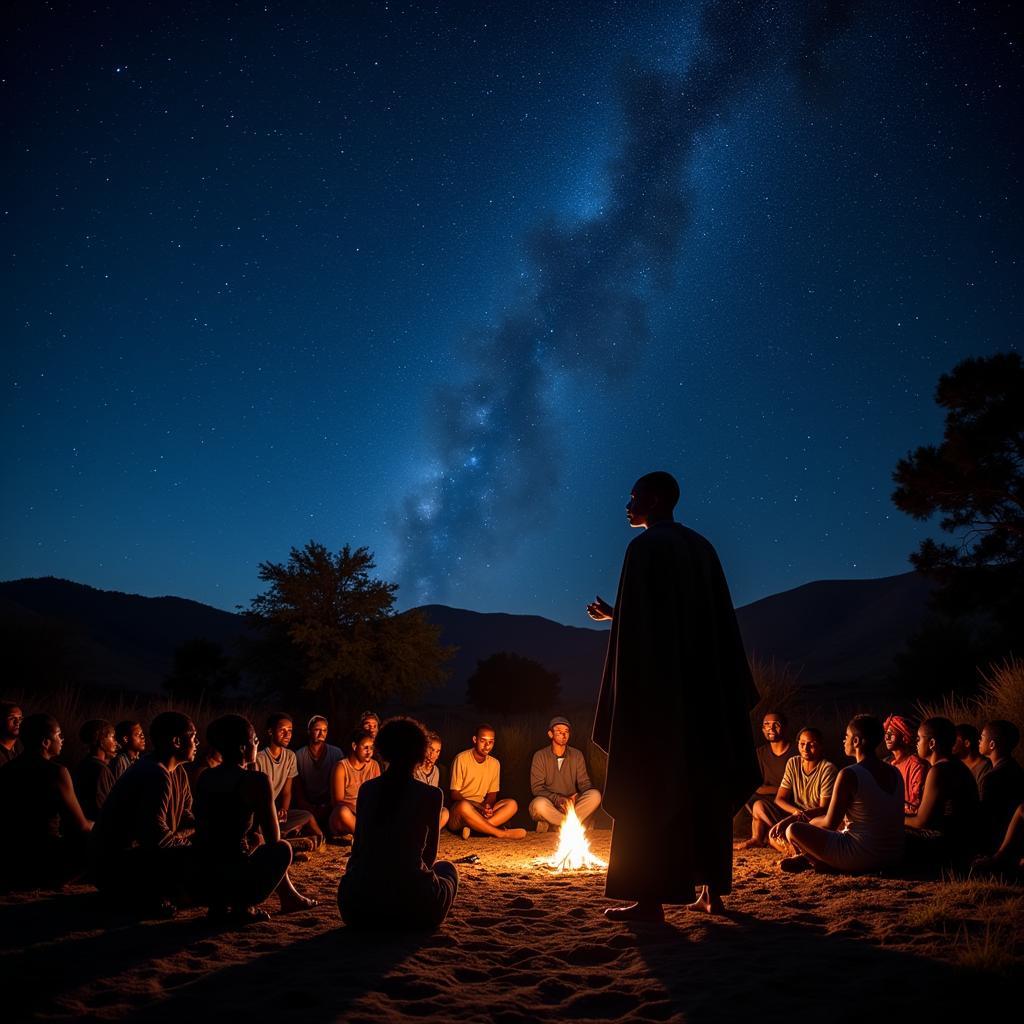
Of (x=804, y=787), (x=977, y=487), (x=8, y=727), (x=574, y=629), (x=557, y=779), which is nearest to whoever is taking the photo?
(x=8, y=727)

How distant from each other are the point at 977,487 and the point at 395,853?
73.5 feet

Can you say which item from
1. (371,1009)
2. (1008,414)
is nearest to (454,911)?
(371,1009)

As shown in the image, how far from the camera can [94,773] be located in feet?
21.3

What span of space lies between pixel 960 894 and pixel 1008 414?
20.8m

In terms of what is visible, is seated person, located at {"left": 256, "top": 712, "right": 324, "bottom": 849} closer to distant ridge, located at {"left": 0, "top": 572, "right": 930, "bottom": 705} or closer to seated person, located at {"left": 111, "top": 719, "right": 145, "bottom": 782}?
seated person, located at {"left": 111, "top": 719, "right": 145, "bottom": 782}

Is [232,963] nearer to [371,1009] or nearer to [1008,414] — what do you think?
[371,1009]

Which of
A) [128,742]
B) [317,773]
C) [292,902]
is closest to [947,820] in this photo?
[292,902]

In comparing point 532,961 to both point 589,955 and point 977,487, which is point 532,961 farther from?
point 977,487

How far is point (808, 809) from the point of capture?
7.58 meters

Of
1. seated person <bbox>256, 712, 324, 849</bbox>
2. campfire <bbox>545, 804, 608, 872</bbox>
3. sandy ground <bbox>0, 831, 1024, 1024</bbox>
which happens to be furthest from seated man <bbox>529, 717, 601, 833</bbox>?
sandy ground <bbox>0, 831, 1024, 1024</bbox>

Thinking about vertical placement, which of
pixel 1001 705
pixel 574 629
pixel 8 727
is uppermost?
pixel 574 629

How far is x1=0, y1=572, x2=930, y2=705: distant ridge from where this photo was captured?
265 ft

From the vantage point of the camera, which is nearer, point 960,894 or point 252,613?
point 960,894

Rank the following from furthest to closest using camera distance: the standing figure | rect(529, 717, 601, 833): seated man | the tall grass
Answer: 1. rect(529, 717, 601, 833): seated man
2. the tall grass
3. the standing figure
